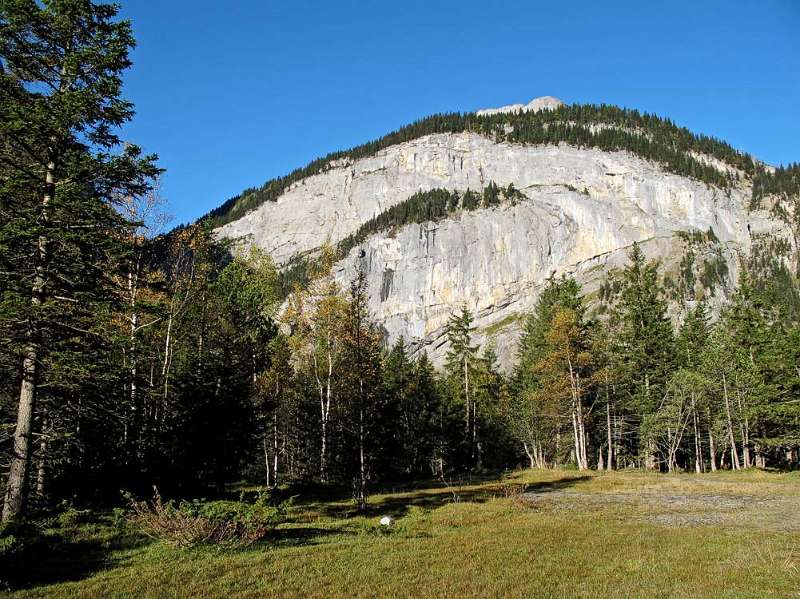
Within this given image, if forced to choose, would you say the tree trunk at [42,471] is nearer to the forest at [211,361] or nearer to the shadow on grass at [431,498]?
the forest at [211,361]

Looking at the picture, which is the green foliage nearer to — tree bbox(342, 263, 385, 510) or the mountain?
the mountain

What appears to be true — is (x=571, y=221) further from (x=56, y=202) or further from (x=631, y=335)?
(x=56, y=202)

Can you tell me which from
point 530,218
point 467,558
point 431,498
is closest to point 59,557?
point 467,558

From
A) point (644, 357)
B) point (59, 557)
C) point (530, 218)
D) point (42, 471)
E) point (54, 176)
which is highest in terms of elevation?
point (530, 218)

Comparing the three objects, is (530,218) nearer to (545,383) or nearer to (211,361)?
(545,383)

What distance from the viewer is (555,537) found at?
13.5m

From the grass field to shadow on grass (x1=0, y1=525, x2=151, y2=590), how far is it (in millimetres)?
46

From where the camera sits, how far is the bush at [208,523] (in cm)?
1187

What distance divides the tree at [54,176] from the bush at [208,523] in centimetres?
333

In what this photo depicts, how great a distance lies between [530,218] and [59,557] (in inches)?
6314

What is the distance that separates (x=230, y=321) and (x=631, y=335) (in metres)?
34.9

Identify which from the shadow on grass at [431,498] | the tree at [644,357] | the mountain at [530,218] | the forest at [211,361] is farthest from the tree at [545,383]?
the mountain at [530,218]

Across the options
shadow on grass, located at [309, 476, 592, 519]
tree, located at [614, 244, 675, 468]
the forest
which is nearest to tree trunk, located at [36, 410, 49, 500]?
the forest

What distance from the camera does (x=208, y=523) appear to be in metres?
12.0
